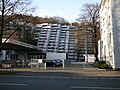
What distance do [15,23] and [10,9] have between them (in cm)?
291

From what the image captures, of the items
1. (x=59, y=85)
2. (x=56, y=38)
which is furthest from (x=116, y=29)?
(x=56, y=38)

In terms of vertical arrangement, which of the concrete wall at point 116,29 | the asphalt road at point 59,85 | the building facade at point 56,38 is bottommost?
the asphalt road at point 59,85

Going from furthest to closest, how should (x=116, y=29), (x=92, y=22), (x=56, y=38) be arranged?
(x=56, y=38) < (x=92, y=22) < (x=116, y=29)

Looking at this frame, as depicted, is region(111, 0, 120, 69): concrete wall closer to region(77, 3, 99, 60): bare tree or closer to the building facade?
region(77, 3, 99, 60): bare tree

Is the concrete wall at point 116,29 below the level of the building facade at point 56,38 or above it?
below

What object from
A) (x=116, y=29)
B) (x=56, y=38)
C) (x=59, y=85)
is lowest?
(x=59, y=85)

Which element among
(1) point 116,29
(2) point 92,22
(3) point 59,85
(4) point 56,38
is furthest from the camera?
(4) point 56,38

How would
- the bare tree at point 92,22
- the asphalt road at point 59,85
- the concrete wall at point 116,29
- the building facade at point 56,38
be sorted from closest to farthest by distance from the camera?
the asphalt road at point 59,85 → the concrete wall at point 116,29 → the bare tree at point 92,22 → the building facade at point 56,38

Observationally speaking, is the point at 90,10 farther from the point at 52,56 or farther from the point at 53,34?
the point at 53,34

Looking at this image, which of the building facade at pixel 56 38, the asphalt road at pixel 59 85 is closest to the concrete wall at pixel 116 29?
the asphalt road at pixel 59 85

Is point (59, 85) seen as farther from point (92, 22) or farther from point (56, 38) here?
point (56, 38)

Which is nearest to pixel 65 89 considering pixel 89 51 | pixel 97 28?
pixel 97 28

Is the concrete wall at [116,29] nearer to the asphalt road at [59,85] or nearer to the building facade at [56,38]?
the asphalt road at [59,85]

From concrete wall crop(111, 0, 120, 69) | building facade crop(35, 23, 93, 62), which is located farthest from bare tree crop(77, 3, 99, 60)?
building facade crop(35, 23, 93, 62)
